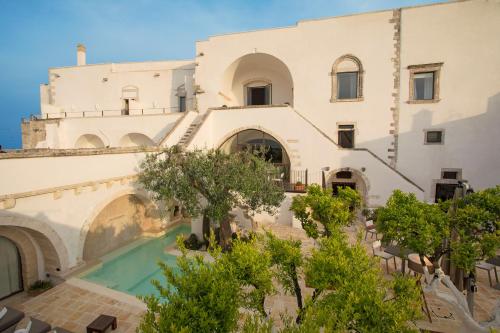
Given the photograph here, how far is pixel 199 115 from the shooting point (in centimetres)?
1795

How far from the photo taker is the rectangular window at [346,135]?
16.4 metres

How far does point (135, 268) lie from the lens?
1061cm

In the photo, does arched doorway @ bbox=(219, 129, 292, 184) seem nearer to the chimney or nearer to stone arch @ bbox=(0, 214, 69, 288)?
stone arch @ bbox=(0, 214, 69, 288)

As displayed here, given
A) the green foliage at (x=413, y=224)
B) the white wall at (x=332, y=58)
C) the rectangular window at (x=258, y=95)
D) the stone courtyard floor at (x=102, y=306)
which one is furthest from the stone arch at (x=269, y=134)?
the green foliage at (x=413, y=224)

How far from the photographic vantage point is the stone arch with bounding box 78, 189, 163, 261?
10898 millimetres

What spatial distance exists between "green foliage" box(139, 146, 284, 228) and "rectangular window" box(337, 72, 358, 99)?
903 centimetres

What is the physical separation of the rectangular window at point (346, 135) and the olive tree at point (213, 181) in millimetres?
8051

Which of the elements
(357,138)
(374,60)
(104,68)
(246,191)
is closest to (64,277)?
(246,191)

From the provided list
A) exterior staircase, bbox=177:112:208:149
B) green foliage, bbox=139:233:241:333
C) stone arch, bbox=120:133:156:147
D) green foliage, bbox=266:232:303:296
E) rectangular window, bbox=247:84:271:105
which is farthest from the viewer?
rectangular window, bbox=247:84:271:105

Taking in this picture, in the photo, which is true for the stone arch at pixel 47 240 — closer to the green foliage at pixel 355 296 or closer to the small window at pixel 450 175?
the green foliage at pixel 355 296

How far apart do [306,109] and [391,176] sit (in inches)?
260

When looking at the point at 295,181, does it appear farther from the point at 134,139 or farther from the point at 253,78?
the point at 134,139

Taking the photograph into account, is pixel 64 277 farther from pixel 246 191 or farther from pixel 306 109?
pixel 306 109

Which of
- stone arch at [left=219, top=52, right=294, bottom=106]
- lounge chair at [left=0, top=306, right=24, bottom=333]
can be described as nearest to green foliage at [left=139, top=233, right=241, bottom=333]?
lounge chair at [left=0, top=306, right=24, bottom=333]
